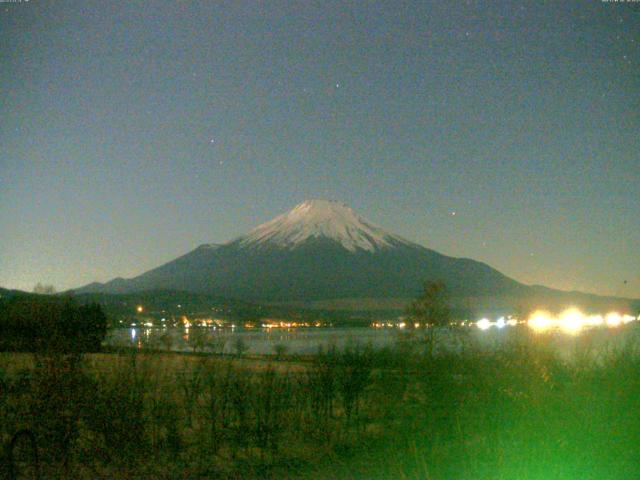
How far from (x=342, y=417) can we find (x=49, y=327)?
4444 millimetres

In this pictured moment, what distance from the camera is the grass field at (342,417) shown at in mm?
8633

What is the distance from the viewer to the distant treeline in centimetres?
930

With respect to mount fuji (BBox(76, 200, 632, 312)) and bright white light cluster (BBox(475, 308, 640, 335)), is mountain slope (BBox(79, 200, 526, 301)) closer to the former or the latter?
mount fuji (BBox(76, 200, 632, 312))

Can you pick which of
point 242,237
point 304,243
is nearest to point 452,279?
point 304,243

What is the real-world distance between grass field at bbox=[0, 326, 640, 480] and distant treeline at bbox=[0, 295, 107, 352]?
0.87ft

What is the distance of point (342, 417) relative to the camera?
1219 centimetres

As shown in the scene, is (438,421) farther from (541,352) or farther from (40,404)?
(40,404)

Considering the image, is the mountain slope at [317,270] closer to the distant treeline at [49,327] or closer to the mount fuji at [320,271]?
the mount fuji at [320,271]

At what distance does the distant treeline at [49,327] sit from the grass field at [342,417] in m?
0.27

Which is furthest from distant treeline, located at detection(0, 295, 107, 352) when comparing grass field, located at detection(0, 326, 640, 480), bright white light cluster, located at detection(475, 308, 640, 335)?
bright white light cluster, located at detection(475, 308, 640, 335)

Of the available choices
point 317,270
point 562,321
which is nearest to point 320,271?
point 317,270

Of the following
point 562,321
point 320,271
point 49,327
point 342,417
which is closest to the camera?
point 49,327

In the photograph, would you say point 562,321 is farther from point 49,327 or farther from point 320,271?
point 320,271

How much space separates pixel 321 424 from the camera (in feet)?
36.4
